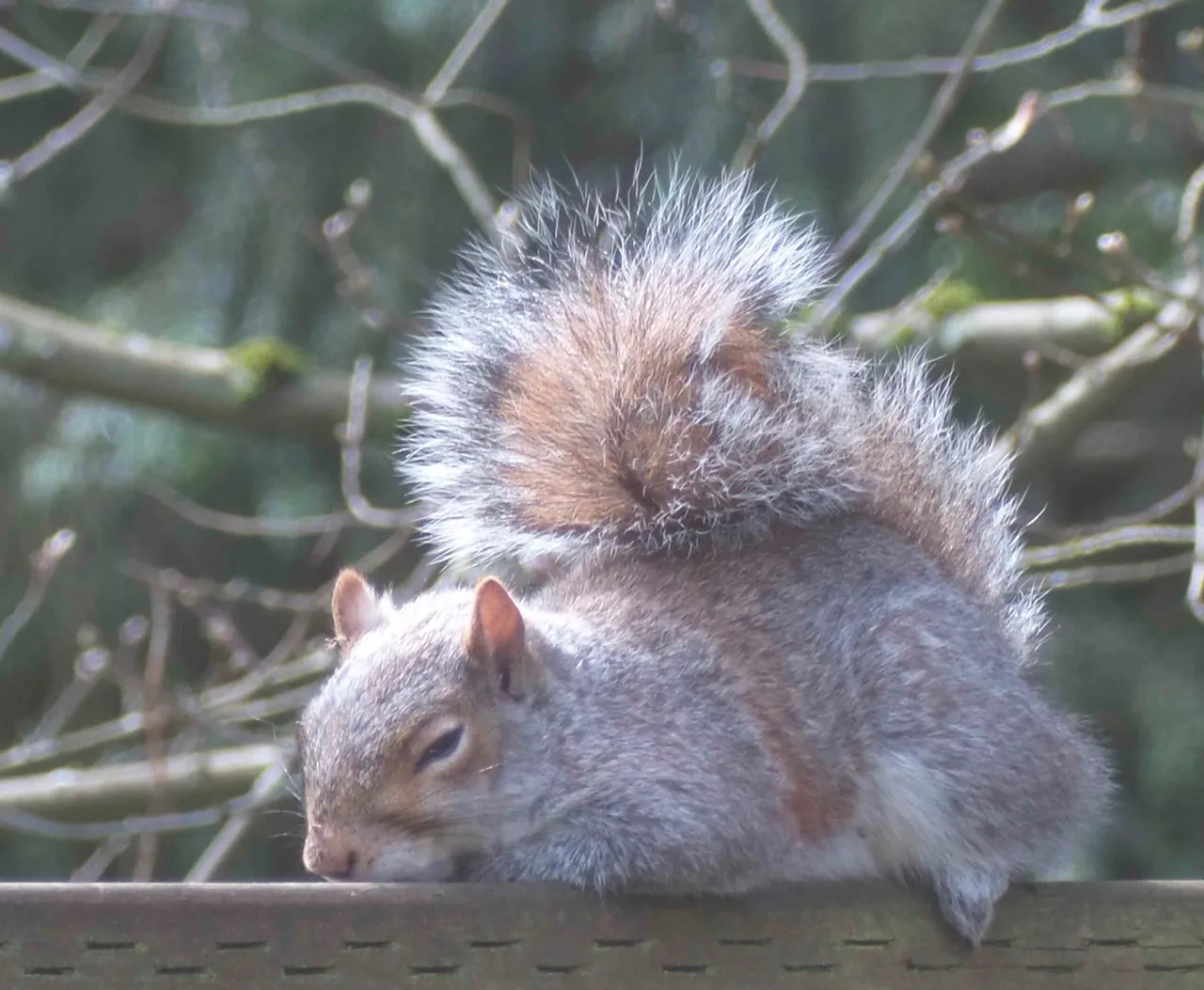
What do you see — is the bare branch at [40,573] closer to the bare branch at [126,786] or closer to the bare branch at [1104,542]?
the bare branch at [126,786]

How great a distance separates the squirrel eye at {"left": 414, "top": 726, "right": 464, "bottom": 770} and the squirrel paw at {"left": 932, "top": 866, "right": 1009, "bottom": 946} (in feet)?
1.07

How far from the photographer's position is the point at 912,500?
1381 mm

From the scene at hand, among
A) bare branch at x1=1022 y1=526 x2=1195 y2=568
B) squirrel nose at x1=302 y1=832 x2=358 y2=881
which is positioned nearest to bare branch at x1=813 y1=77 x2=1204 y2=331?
bare branch at x1=1022 y1=526 x2=1195 y2=568

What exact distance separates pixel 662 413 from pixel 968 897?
432 millimetres

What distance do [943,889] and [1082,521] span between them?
5.94ft

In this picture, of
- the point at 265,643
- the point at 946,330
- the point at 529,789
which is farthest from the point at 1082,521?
the point at 529,789

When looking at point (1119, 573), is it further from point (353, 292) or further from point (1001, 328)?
point (353, 292)

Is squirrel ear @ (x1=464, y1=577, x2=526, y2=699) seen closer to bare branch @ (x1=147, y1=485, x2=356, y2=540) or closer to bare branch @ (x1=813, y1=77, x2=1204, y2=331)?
bare branch @ (x1=813, y1=77, x2=1204, y2=331)

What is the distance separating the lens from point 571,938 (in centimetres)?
91

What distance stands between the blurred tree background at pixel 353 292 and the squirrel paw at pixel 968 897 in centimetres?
92

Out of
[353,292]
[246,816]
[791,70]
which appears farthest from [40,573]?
[791,70]

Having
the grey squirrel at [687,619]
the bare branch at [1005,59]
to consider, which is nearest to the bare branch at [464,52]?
the bare branch at [1005,59]

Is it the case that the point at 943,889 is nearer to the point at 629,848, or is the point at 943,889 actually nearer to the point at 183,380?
the point at 629,848

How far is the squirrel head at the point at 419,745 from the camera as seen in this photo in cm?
98
